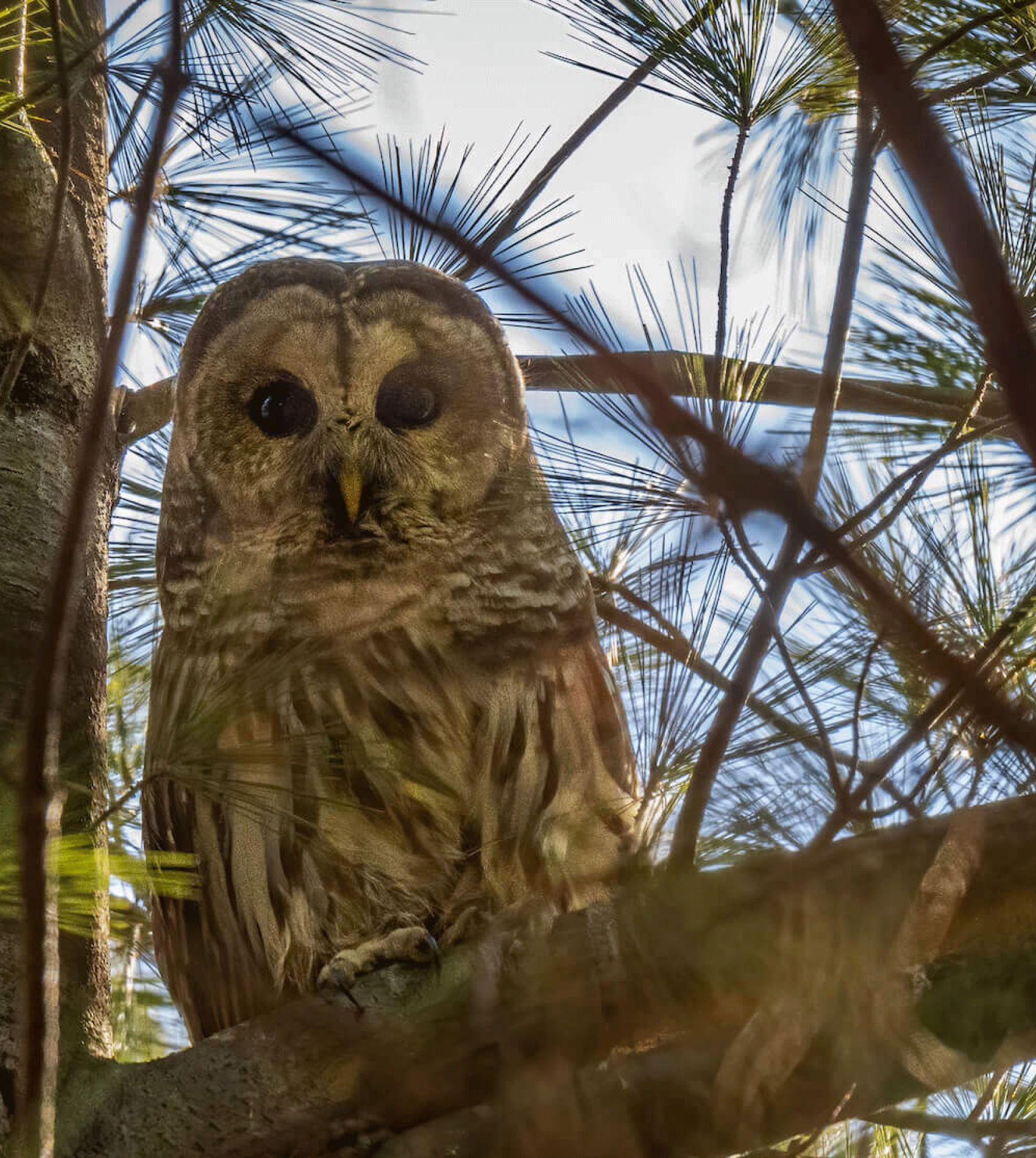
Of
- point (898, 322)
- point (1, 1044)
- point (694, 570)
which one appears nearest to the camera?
point (694, 570)

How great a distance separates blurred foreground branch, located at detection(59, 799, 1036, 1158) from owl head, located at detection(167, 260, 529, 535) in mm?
1406

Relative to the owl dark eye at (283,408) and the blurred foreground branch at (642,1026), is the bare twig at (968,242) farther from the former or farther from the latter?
the owl dark eye at (283,408)

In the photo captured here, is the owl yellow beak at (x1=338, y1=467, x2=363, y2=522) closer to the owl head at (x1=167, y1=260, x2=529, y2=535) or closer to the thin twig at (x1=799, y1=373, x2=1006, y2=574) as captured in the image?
the owl head at (x1=167, y1=260, x2=529, y2=535)

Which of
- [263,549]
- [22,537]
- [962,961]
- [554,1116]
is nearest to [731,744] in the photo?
[962,961]

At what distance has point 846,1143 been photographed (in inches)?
78.4

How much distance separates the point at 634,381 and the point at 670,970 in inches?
29.1

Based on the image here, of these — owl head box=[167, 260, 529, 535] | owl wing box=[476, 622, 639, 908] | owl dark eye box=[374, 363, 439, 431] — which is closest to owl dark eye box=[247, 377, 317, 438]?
owl head box=[167, 260, 529, 535]

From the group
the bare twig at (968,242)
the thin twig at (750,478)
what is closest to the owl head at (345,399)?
the thin twig at (750,478)

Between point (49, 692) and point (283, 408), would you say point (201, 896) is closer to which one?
point (283, 408)

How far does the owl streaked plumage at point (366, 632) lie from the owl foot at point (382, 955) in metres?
0.15

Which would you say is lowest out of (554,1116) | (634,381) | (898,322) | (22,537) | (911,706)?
(554,1116)

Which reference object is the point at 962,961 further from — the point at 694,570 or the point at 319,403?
the point at 319,403

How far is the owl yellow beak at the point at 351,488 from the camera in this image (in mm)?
3330

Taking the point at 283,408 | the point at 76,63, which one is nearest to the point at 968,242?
the point at 76,63
